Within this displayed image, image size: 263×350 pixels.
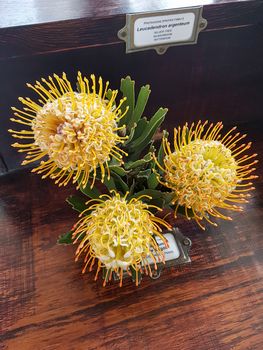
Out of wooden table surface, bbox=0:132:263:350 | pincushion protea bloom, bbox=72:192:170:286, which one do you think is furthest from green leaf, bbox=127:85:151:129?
wooden table surface, bbox=0:132:263:350

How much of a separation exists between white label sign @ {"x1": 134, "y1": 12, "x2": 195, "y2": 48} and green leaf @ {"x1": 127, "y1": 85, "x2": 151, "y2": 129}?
0.47 ft

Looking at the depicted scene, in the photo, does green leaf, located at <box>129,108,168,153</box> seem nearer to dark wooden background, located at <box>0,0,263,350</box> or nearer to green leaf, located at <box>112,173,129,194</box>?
green leaf, located at <box>112,173,129,194</box>

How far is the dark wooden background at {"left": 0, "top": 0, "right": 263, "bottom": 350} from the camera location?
0.45 m

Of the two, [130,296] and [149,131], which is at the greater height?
[149,131]

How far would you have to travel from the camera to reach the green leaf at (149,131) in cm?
38

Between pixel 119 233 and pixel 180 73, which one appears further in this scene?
pixel 180 73

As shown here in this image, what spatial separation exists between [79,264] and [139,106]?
0.92 feet

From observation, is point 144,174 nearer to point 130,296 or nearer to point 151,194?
point 151,194

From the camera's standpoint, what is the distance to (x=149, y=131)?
15.5 inches

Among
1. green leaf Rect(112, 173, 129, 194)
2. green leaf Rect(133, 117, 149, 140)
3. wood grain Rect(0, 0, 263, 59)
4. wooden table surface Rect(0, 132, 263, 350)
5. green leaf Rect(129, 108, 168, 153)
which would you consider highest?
wood grain Rect(0, 0, 263, 59)

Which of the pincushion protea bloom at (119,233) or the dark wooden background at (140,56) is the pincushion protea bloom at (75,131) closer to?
the pincushion protea bloom at (119,233)

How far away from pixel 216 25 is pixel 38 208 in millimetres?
445

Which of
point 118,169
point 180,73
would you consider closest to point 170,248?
point 118,169

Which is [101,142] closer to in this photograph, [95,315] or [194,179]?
[194,179]
